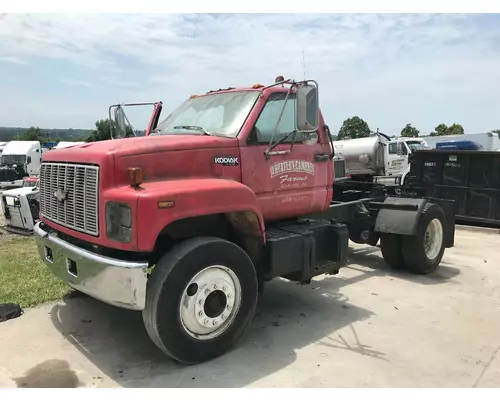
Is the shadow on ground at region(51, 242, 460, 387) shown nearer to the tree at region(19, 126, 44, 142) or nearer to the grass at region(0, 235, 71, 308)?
the grass at region(0, 235, 71, 308)

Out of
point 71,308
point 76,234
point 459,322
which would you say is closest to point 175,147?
point 76,234

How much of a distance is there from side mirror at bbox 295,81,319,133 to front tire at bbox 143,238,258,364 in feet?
4.45

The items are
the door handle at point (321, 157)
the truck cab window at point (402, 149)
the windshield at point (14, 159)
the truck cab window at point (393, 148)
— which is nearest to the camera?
the door handle at point (321, 157)

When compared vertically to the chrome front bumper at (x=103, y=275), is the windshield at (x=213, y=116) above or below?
above

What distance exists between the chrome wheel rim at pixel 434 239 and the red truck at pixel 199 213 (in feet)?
7.73

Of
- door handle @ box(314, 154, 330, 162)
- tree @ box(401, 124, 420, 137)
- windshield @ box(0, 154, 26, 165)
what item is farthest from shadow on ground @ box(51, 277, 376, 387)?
tree @ box(401, 124, 420, 137)

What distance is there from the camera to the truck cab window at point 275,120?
495 centimetres

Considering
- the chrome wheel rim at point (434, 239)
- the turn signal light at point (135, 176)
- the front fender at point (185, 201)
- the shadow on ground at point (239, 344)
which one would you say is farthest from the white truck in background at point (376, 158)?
the turn signal light at point (135, 176)

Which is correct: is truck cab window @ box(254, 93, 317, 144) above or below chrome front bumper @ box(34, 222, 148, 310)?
above

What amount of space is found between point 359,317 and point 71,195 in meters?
3.23

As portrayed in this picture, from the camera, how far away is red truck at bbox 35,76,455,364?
386 centimetres

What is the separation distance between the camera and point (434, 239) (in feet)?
24.2

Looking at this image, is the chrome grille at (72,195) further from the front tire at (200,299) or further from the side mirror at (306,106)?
the side mirror at (306,106)

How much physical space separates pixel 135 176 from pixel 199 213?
1.94ft
